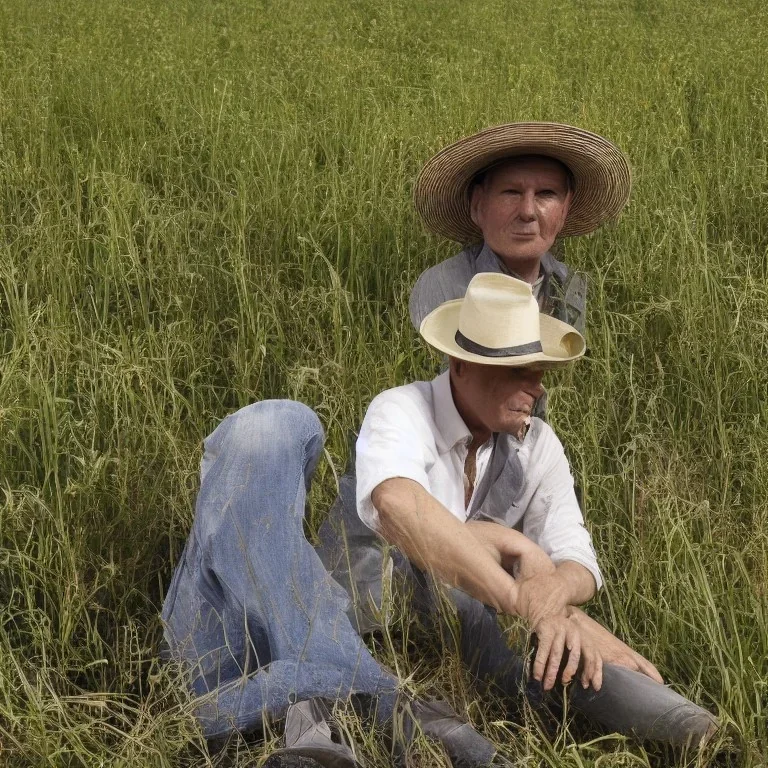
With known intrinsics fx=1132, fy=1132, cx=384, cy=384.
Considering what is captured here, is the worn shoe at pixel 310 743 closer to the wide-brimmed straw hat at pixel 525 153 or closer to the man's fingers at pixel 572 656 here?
the man's fingers at pixel 572 656

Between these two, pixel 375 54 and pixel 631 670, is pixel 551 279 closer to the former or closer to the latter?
pixel 631 670

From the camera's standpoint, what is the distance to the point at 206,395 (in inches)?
139

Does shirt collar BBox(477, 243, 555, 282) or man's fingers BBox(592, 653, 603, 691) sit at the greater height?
shirt collar BBox(477, 243, 555, 282)

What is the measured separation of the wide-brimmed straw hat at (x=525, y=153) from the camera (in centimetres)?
302

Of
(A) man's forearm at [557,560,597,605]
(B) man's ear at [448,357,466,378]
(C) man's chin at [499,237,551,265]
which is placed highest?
(C) man's chin at [499,237,551,265]

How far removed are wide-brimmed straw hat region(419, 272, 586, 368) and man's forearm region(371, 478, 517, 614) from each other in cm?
33

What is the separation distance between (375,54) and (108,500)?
4267 mm

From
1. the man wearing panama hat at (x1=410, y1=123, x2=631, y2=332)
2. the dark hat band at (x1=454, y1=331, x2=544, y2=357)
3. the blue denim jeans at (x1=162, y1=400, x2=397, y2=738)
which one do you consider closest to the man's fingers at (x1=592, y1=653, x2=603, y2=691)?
the blue denim jeans at (x1=162, y1=400, x2=397, y2=738)

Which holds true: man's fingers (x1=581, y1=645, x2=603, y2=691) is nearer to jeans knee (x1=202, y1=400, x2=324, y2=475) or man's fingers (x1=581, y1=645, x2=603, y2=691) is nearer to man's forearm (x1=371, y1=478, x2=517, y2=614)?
man's forearm (x1=371, y1=478, x2=517, y2=614)

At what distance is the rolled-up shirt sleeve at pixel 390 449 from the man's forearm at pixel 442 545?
0.04m

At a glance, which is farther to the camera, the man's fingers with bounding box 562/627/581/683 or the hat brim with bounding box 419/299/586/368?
the hat brim with bounding box 419/299/586/368

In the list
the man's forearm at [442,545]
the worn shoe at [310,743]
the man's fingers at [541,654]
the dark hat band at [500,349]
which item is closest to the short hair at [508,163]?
the dark hat band at [500,349]

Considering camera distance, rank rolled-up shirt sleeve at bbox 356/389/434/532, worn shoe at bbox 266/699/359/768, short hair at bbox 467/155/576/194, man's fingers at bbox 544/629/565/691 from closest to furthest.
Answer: worn shoe at bbox 266/699/359/768 → man's fingers at bbox 544/629/565/691 → rolled-up shirt sleeve at bbox 356/389/434/532 → short hair at bbox 467/155/576/194

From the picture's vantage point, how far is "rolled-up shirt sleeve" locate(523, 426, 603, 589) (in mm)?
2541
